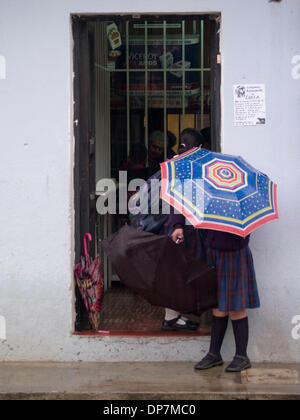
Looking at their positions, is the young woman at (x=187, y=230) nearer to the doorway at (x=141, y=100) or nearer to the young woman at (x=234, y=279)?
the young woman at (x=234, y=279)

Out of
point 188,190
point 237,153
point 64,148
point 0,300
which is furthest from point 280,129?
point 0,300

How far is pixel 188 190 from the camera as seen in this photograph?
4312 millimetres

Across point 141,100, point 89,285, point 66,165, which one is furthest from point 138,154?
point 89,285

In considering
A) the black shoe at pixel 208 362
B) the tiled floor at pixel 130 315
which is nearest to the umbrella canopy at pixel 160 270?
the black shoe at pixel 208 362

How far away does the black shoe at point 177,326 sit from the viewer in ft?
18.6

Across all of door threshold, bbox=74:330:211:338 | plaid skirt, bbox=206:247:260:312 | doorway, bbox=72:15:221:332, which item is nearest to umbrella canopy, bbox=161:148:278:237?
plaid skirt, bbox=206:247:260:312

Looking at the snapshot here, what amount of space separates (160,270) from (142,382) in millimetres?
867

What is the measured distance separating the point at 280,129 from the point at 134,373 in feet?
7.45

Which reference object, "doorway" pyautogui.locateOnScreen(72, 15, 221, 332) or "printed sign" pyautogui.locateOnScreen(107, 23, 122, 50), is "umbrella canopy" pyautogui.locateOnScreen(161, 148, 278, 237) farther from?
"printed sign" pyautogui.locateOnScreen(107, 23, 122, 50)

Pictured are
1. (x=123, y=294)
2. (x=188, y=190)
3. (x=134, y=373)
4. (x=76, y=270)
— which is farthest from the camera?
(x=123, y=294)

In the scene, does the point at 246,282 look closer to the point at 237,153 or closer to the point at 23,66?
the point at 237,153

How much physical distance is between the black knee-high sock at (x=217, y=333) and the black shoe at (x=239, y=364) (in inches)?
5.9

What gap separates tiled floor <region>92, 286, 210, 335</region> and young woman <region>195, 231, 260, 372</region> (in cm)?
44
